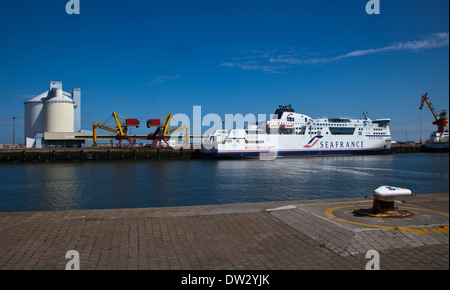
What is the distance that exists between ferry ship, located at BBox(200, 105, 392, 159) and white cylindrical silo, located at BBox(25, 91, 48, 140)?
32.4 metres

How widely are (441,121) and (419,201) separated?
54.6m

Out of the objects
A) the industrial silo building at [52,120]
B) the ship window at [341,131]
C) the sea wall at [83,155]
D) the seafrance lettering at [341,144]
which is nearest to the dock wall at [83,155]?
the sea wall at [83,155]

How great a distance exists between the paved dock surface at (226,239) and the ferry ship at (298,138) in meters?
33.8

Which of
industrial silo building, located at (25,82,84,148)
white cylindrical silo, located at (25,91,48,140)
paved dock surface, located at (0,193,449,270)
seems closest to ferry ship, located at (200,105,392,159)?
industrial silo building, located at (25,82,84,148)

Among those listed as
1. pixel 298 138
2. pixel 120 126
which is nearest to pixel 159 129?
pixel 120 126

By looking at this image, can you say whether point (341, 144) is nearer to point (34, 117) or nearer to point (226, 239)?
point (226, 239)

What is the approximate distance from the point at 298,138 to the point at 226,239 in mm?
40643

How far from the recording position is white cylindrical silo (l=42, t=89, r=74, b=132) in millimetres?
52625

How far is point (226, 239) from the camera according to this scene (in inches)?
178

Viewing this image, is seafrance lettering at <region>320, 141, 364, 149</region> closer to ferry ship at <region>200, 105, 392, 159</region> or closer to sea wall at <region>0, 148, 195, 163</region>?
ferry ship at <region>200, 105, 392, 159</region>

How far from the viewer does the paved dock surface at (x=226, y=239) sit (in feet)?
12.0

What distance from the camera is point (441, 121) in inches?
2005

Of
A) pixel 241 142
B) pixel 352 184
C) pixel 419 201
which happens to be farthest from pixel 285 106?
pixel 419 201
